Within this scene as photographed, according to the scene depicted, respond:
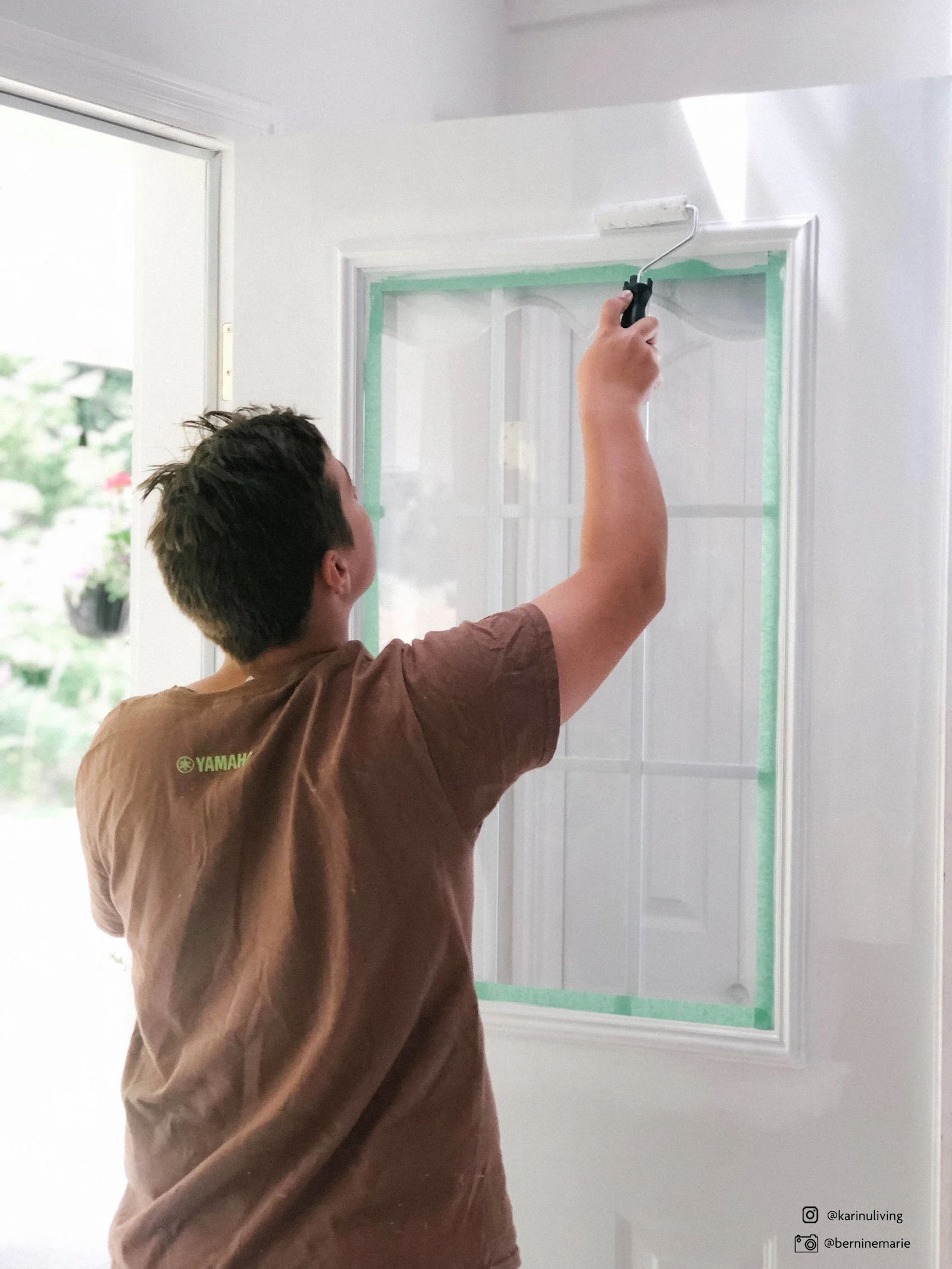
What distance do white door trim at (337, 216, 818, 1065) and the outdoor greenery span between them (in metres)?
2.78

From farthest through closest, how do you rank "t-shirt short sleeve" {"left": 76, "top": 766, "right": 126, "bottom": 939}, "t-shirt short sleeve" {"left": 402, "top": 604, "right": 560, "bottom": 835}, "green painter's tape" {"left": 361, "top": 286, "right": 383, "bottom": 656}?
"green painter's tape" {"left": 361, "top": 286, "right": 383, "bottom": 656} → "t-shirt short sleeve" {"left": 76, "top": 766, "right": 126, "bottom": 939} → "t-shirt short sleeve" {"left": 402, "top": 604, "right": 560, "bottom": 835}

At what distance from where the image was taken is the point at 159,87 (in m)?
1.30

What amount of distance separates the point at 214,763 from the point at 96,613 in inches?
111

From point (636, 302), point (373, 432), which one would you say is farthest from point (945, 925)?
point (373, 432)

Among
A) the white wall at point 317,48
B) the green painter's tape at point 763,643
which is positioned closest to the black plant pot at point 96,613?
the white wall at point 317,48

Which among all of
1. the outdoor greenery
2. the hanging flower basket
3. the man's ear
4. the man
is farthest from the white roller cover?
the outdoor greenery

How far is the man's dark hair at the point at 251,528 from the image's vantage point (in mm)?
876

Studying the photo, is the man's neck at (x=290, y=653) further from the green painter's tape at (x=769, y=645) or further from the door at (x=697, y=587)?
the green painter's tape at (x=769, y=645)

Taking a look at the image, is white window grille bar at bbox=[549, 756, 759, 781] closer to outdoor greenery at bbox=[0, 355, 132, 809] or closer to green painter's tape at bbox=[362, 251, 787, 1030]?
green painter's tape at bbox=[362, 251, 787, 1030]

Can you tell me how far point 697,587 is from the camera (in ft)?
4.07

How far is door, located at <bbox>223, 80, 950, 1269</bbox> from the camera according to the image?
115cm

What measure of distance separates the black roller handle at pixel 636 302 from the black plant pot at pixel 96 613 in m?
2.69

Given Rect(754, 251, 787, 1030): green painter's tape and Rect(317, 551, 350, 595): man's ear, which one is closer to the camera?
Rect(317, 551, 350, 595): man's ear

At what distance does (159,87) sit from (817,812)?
111 centimetres
